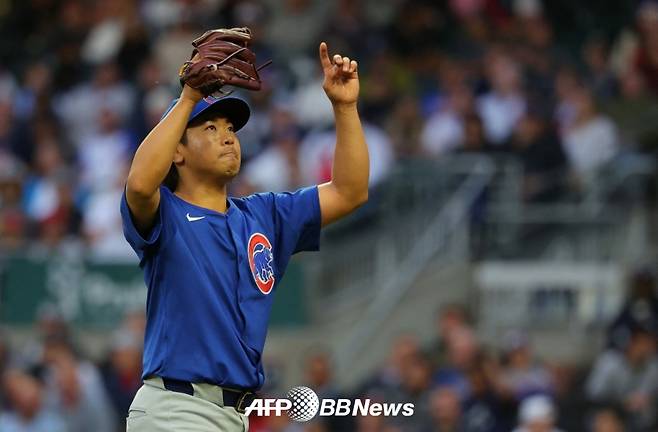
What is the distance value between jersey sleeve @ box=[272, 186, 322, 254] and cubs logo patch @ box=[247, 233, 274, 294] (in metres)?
0.13

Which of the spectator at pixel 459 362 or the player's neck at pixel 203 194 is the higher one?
the player's neck at pixel 203 194

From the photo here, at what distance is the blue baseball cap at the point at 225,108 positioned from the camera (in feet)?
16.9

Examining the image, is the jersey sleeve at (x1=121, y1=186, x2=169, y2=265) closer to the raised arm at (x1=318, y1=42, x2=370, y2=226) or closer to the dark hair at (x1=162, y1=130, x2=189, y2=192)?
the dark hair at (x1=162, y1=130, x2=189, y2=192)

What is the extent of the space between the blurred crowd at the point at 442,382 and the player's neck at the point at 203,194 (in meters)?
4.02

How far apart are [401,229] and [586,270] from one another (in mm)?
1479

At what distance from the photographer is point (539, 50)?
521 inches

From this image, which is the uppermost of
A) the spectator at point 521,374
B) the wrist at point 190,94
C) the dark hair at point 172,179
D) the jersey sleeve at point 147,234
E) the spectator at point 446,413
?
the wrist at point 190,94

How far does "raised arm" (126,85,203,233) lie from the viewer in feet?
16.0

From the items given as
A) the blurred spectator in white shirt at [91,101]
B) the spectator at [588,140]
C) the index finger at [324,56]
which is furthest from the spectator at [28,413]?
the index finger at [324,56]

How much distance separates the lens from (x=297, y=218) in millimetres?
5438

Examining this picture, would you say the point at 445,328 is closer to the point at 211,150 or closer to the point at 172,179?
the point at 172,179

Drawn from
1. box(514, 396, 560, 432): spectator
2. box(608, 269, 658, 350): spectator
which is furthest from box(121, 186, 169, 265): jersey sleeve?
box(608, 269, 658, 350): spectator

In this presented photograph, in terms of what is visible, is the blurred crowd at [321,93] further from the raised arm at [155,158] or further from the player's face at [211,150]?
the raised arm at [155,158]

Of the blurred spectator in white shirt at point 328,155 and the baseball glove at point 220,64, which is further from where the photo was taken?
the blurred spectator in white shirt at point 328,155
